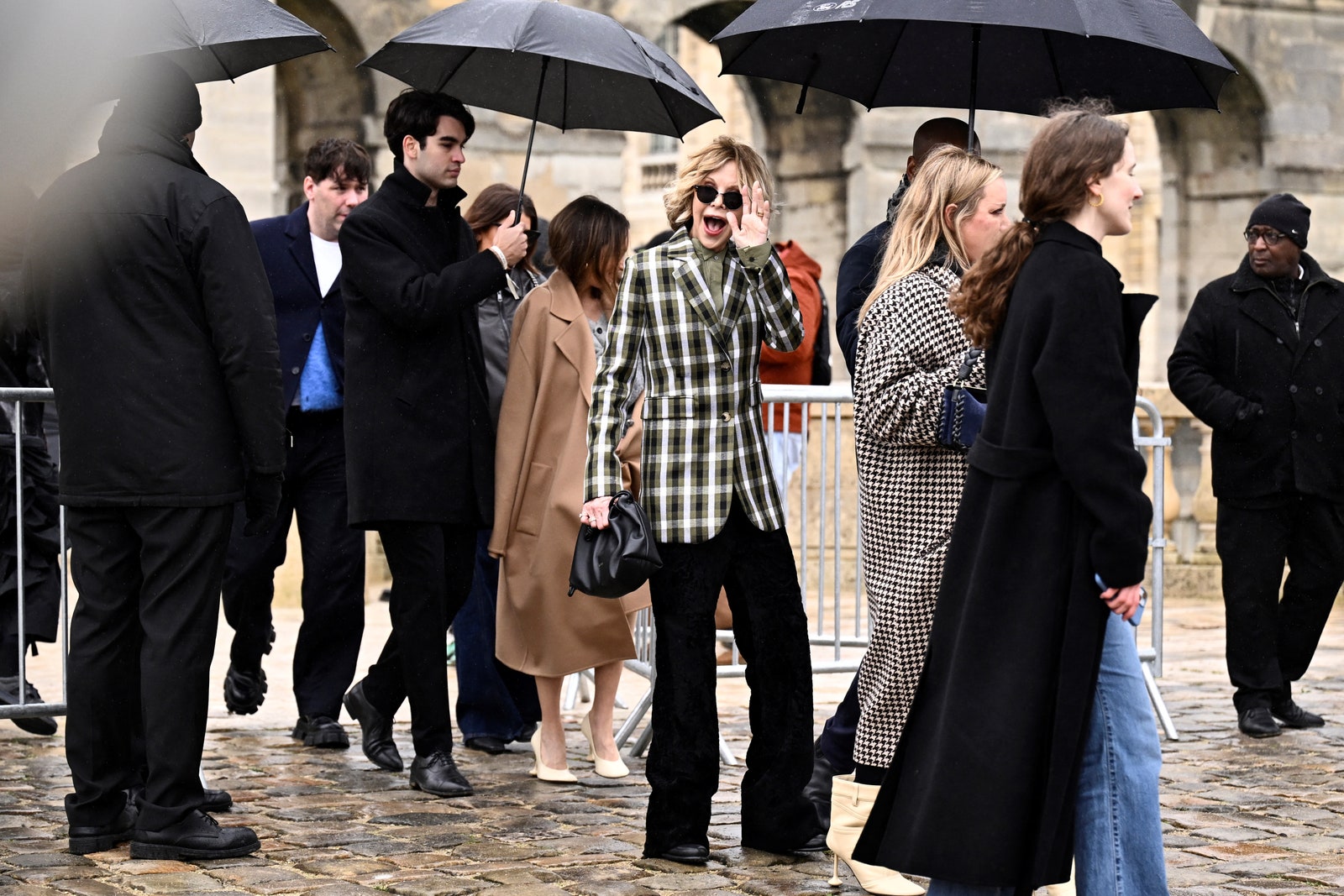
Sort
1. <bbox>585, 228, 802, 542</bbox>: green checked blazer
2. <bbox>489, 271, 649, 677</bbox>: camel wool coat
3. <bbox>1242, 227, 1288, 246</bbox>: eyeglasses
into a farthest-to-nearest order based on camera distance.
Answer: <bbox>1242, 227, 1288, 246</bbox>: eyeglasses → <bbox>489, 271, 649, 677</bbox>: camel wool coat → <bbox>585, 228, 802, 542</bbox>: green checked blazer

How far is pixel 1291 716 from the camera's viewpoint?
22.3 ft

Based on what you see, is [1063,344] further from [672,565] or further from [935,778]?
[672,565]

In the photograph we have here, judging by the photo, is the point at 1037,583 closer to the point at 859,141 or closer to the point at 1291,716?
the point at 1291,716

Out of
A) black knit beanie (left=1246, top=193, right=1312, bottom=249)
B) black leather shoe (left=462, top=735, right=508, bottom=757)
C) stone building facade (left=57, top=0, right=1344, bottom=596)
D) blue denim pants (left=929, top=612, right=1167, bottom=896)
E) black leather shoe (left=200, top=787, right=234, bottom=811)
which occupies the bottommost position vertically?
black leather shoe (left=462, top=735, right=508, bottom=757)

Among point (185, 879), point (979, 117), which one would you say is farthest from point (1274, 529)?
point (979, 117)

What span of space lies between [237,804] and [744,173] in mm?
2391

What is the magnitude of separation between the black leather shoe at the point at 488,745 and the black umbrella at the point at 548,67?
2094 millimetres

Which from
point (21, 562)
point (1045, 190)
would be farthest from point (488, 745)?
point (1045, 190)

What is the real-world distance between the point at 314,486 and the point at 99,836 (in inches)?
77.6

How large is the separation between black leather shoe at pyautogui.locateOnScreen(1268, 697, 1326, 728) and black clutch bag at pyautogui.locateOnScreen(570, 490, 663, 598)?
366 centimetres

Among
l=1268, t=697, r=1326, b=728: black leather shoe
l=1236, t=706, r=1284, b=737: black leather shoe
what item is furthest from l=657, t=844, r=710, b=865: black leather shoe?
l=1268, t=697, r=1326, b=728: black leather shoe

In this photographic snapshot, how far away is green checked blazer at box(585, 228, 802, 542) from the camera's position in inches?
166

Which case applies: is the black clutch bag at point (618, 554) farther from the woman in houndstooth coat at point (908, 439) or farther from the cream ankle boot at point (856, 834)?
the cream ankle boot at point (856, 834)

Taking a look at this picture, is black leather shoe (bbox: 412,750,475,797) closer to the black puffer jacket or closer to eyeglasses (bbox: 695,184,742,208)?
the black puffer jacket
